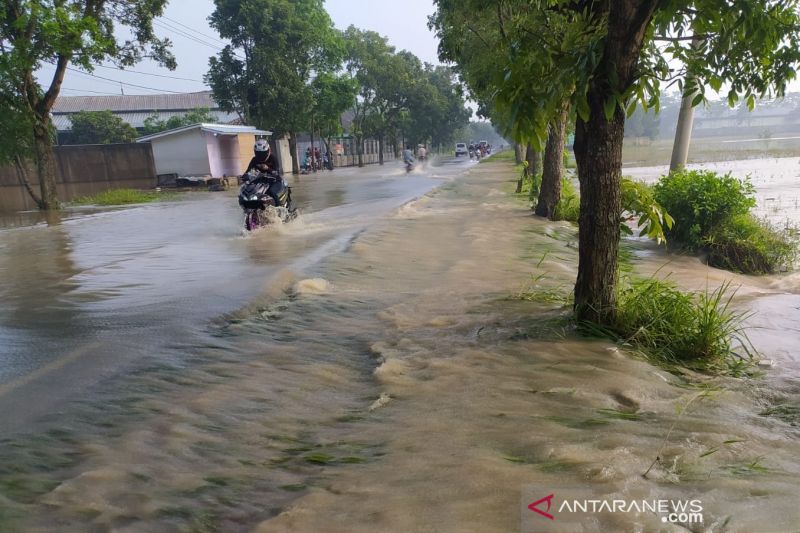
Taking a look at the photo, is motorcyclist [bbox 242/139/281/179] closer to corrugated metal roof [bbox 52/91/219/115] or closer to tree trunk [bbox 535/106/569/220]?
tree trunk [bbox 535/106/569/220]

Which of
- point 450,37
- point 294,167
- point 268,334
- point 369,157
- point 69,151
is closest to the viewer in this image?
point 268,334

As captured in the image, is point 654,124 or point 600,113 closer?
point 600,113

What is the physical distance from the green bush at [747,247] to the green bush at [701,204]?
145 mm

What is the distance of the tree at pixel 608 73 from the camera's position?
4090mm

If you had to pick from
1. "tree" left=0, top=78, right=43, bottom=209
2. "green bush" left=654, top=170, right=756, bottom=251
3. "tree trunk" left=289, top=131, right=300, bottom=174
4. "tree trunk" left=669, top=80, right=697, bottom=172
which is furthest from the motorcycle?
"tree trunk" left=289, top=131, right=300, bottom=174

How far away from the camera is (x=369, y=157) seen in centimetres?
6359

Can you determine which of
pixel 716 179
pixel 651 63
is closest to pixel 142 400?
pixel 651 63

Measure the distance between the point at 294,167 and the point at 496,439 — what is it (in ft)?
120

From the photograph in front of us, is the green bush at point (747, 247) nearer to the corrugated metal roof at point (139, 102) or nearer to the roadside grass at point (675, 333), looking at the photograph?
the roadside grass at point (675, 333)

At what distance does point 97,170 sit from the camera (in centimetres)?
2662

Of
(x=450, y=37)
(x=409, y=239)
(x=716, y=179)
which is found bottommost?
(x=409, y=239)

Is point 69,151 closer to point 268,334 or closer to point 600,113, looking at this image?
point 268,334

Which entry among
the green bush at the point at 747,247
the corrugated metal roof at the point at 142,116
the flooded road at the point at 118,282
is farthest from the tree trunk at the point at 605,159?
the corrugated metal roof at the point at 142,116

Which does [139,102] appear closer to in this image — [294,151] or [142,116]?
[142,116]
